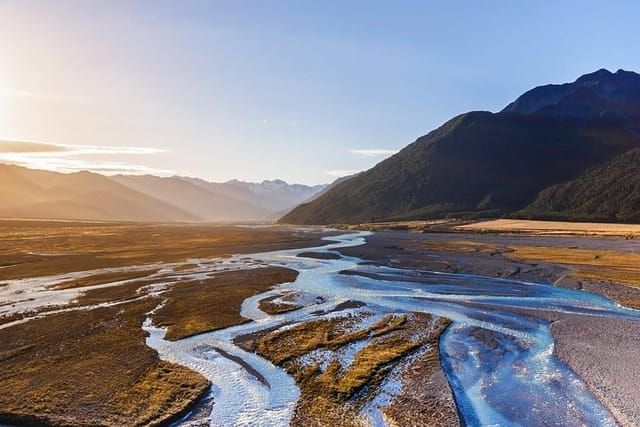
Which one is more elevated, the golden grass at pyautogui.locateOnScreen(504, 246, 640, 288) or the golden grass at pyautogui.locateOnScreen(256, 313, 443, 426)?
the golden grass at pyautogui.locateOnScreen(504, 246, 640, 288)

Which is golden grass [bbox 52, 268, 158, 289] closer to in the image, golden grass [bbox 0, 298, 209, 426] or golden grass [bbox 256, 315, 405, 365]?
golden grass [bbox 0, 298, 209, 426]

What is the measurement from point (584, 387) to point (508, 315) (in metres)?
16.2

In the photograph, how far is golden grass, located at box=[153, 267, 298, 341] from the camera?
1406 inches

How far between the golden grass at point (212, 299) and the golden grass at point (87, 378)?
3.84 metres

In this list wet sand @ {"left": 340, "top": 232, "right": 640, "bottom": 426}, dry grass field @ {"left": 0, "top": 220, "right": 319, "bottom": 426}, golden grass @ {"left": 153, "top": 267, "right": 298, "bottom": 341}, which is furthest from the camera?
golden grass @ {"left": 153, "top": 267, "right": 298, "bottom": 341}

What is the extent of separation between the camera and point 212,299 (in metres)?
45.8

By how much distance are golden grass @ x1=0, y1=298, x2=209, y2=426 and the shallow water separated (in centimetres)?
180

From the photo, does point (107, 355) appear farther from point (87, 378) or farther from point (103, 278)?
point (103, 278)

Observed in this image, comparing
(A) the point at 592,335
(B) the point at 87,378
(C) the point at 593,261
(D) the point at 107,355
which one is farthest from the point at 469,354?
(C) the point at 593,261

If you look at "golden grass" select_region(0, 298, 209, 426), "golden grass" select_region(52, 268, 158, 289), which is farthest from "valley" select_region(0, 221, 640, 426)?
"golden grass" select_region(52, 268, 158, 289)

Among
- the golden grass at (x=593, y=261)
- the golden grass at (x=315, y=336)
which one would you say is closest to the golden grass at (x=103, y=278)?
the golden grass at (x=315, y=336)

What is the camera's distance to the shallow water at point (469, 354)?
20.5m

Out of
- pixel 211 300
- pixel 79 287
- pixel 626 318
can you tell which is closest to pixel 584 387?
pixel 626 318

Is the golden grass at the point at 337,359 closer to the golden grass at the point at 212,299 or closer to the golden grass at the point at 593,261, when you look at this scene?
the golden grass at the point at 212,299
